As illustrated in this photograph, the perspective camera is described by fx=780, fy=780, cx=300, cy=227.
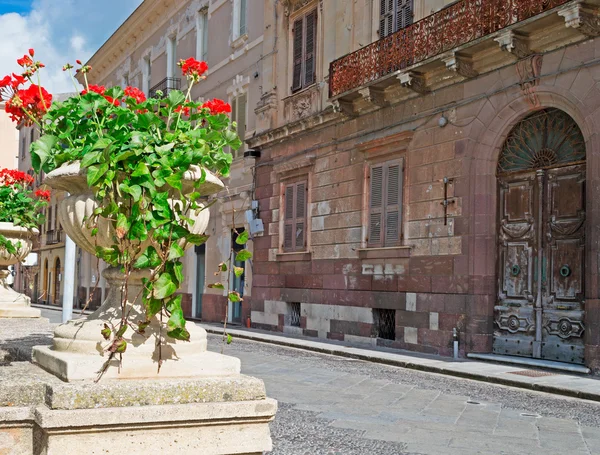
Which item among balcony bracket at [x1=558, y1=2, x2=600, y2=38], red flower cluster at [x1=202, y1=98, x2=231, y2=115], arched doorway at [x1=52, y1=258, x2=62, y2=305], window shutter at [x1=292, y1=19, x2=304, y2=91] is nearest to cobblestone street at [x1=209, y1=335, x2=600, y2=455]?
red flower cluster at [x1=202, y1=98, x2=231, y2=115]

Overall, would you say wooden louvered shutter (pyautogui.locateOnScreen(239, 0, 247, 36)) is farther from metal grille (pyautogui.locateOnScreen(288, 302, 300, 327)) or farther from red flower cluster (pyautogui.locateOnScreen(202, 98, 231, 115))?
red flower cluster (pyautogui.locateOnScreen(202, 98, 231, 115))

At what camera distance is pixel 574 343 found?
1252cm

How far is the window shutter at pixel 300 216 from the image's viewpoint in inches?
774

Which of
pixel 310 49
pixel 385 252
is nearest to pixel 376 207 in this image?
pixel 385 252

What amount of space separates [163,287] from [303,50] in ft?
59.0

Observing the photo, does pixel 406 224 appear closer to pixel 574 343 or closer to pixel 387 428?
pixel 574 343

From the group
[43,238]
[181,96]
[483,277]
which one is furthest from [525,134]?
[43,238]

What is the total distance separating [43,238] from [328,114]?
114 feet

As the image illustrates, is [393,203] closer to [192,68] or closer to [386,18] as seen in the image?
[386,18]

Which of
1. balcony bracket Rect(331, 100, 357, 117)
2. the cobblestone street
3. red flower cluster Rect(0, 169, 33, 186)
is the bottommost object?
the cobblestone street

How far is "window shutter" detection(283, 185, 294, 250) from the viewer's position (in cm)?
2017

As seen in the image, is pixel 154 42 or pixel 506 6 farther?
pixel 154 42

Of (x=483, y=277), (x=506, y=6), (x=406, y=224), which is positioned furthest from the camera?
(x=406, y=224)

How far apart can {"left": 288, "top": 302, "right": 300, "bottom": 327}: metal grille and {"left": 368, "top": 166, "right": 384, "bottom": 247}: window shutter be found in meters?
3.69
